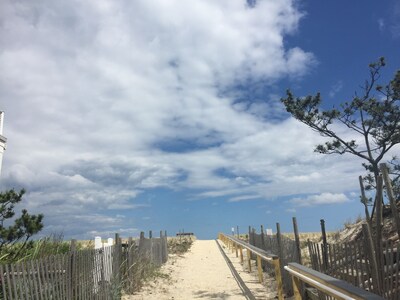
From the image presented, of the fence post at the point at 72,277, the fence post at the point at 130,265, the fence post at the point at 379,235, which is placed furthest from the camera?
the fence post at the point at 130,265

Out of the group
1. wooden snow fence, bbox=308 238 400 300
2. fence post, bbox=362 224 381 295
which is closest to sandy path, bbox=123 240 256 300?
wooden snow fence, bbox=308 238 400 300

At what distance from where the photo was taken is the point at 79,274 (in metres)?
8.50

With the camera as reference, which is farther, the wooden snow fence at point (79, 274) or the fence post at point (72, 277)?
the fence post at point (72, 277)

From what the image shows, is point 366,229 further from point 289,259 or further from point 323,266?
point 289,259

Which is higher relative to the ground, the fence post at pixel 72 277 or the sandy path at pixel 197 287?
the fence post at pixel 72 277

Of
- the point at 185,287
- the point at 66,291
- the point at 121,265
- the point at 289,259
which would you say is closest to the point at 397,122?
the point at 289,259

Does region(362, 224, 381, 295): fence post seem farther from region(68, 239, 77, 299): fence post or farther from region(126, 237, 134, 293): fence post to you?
region(126, 237, 134, 293): fence post

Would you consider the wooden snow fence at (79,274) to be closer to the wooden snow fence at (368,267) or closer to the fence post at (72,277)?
the fence post at (72,277)

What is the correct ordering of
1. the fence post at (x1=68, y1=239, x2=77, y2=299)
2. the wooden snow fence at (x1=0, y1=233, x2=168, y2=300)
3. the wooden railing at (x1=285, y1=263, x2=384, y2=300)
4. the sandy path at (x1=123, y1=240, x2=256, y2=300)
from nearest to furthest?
the wooden railing at (x1=285, y1=263, x2=384, y2=300) < the wooden snow fence at (x1=0, y1=233, x2=168, y2=300) < the fence post at (x1=68, y1=239, x2=77, y2=299) < the sandy path at (x1=123, y1=240, x2=256, y2=300)

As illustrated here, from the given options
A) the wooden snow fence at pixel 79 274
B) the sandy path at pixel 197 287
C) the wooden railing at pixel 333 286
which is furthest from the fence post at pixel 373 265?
the sandy path at pixel 197 287

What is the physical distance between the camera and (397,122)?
16906mm

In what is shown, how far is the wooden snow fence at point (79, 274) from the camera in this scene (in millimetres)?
5820

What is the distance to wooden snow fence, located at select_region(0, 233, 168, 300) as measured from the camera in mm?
5820

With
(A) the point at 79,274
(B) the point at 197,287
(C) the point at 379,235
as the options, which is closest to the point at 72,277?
(A) the point at 79,274
